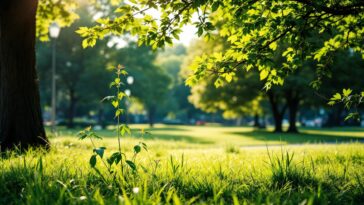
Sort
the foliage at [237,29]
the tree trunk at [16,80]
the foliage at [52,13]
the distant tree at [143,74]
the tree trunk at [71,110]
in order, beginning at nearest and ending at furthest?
the foliage at [237,29] < the tree trunk at [16,80] < the foliage at [52,13] < the tree trunk at [71,110] < the distant tree at [143,74]

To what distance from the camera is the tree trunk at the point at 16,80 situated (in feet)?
25.5

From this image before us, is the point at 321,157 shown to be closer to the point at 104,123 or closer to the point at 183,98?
the point at 104,123

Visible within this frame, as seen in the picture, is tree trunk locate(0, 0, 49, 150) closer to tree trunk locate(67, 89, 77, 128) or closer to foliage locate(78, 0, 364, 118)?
foliage locate(78, 0, 364, 118)

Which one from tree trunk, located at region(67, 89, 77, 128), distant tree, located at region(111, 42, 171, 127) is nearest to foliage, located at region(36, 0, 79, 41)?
distant tree, located at region(111, 42, 171, 127)

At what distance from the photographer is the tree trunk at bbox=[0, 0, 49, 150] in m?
7.78

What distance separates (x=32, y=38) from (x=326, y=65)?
6293 mm

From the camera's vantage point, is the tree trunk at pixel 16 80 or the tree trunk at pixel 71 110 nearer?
the tree trunk at pixel 16 80

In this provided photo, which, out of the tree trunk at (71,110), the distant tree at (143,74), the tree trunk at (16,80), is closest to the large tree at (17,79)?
the tree trunk at (16,80)

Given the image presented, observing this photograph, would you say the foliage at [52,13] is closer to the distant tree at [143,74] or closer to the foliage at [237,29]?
the foliage at [237,29]

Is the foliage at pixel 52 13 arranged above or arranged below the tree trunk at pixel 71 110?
above

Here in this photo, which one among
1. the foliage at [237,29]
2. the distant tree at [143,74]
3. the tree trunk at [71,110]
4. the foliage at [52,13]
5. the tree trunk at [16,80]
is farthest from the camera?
the distant tree at [143,74]

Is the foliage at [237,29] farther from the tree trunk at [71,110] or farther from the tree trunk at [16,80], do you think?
the tree trunk at [71,110]

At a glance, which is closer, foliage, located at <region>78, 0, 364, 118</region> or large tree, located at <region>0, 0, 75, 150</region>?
foliage, located at <region>78, 0, 364, 118</region>

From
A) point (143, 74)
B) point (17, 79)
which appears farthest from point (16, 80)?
point (143, 74)
